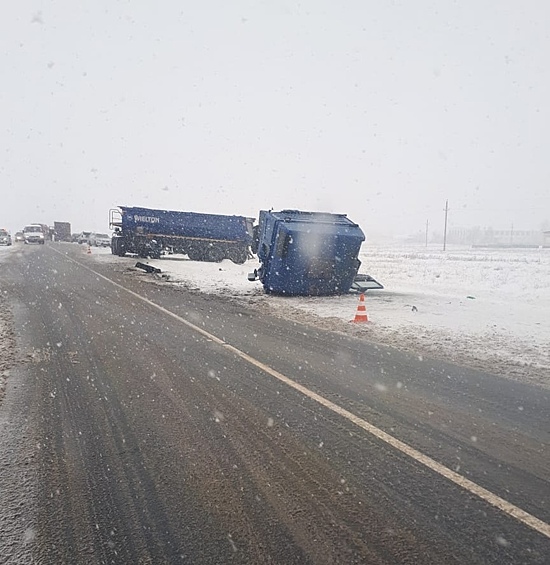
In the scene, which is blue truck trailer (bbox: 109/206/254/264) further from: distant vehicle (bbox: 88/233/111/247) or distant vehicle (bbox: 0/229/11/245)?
distant vehicle (bbox: 88/233/111/247)

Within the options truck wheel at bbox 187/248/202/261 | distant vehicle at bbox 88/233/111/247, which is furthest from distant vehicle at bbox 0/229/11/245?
truck wheel at bbox 187/248/202/261

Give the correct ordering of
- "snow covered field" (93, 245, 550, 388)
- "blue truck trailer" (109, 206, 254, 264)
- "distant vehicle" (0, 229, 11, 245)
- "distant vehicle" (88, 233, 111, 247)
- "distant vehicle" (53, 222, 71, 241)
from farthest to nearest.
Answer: "distant vehicle" (53, 222, 71, 241) < "distant vehicle" (88, 233, 111, 247) < "distant vehicle" (0, 229, 11, 245) < "blue truck trailer" (109, 206, 254, 264) < "snow covered field" (93, 245, 550, 388)

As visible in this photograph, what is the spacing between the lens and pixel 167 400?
507cm

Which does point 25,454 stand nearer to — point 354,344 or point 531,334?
point 354,344

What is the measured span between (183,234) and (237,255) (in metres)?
4.01

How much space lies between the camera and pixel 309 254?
14602 mm

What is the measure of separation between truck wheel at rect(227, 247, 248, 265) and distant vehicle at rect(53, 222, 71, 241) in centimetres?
5291

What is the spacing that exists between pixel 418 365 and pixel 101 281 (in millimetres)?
13174

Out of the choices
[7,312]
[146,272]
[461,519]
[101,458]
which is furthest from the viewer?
[146,272]

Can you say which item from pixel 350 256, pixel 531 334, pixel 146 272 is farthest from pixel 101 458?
pixel 146 272

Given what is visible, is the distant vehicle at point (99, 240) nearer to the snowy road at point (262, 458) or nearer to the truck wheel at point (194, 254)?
the truck wheel at point (194, 254)

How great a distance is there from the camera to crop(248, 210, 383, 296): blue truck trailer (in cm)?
1454

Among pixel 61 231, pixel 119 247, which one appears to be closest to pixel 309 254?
pixel 119 247

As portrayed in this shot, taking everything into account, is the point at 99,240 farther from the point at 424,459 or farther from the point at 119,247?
the point at 424,459
